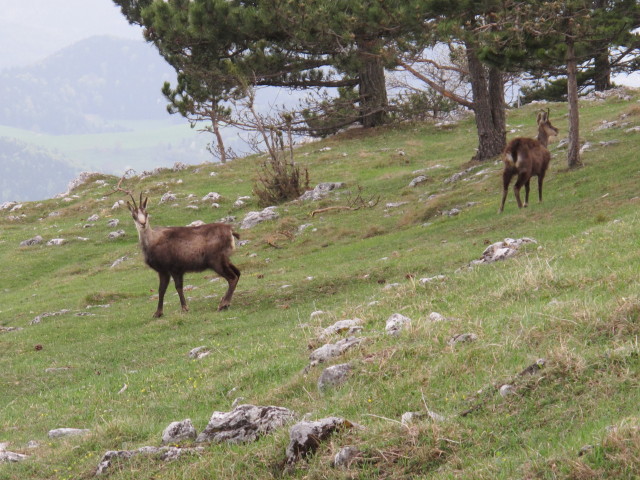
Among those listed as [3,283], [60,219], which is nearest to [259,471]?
[3,283]

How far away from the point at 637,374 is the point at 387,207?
59.4 ft

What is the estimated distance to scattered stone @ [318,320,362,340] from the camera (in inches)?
346

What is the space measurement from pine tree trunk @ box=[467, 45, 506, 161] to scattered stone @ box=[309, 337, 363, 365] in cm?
1898

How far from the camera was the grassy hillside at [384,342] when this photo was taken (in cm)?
512

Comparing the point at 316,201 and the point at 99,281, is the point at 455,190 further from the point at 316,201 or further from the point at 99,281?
the point at 99,281

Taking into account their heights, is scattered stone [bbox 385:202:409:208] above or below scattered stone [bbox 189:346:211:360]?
below

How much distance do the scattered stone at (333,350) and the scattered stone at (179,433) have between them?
1535 mm

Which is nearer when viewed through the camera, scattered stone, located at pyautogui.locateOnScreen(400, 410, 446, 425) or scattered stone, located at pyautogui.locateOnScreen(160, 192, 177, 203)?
scattered stone, located at pyautogui.locateOnScreen(400, 410, 446, 425)

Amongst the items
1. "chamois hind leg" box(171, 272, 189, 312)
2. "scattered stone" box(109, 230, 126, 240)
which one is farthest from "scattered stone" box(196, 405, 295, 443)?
"scattered stone" box(109, 230, 126, 240)

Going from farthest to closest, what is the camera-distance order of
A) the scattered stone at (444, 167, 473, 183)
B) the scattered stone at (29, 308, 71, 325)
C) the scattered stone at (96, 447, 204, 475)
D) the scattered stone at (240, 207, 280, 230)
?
the scattered stone at (240, 207, 280, 230) < the scattered stone at (444, 167, 473, 183) < the scattered stone at (29, 308, 71, 325) < the scattered stone at (96, 447, 204, 475)

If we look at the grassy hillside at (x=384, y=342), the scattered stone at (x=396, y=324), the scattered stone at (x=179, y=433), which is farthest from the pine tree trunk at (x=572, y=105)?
the scattered stone at (x=179, y=433)

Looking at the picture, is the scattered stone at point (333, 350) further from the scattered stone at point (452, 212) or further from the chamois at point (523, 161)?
the scattered stone at point (452, 212)

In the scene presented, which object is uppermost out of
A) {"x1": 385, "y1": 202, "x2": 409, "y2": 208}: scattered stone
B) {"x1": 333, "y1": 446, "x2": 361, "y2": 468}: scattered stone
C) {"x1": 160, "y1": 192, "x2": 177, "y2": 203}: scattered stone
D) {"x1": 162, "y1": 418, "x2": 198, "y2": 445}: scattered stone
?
{"x1": 333, "y1": 446, "x2": 361, "y2": 468}: scattered stone

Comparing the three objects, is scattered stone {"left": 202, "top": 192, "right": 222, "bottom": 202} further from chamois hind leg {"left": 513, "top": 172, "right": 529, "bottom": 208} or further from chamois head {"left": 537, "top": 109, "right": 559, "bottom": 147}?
chamois hind leg {"left": 513, "top": 172, "right": 529, "bottom": 208}
